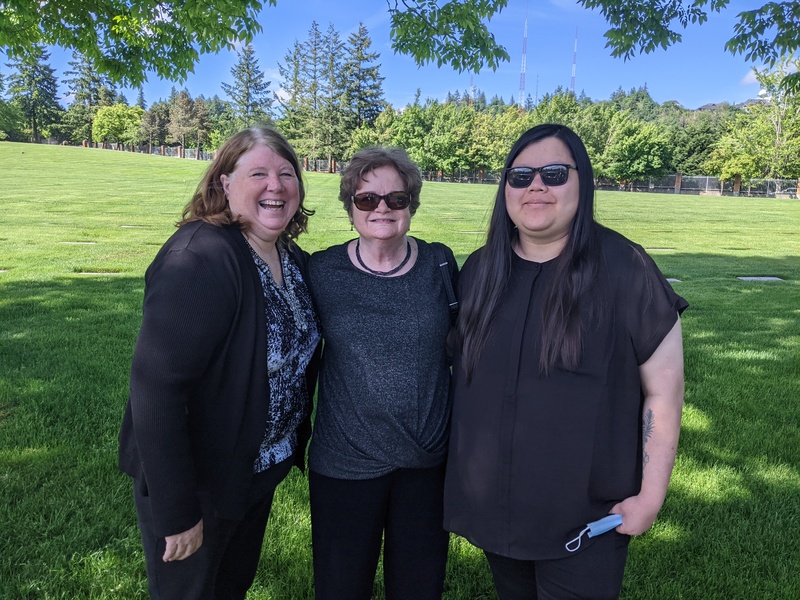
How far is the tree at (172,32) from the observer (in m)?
5.35

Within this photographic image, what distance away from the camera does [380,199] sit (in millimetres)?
2303

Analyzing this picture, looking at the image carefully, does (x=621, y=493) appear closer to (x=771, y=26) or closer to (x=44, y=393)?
(x=44, y=393)

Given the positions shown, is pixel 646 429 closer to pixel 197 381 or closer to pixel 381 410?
pixel 381 410

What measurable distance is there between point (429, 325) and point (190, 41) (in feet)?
18.0

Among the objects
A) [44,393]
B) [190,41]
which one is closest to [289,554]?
[44,393]

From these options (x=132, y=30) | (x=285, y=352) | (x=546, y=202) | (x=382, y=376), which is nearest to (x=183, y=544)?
(x=285, y=352)

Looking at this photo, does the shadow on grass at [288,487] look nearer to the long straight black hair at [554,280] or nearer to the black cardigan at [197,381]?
the black cardigan at [197,381]

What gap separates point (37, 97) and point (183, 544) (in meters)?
101

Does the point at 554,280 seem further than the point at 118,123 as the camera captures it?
No

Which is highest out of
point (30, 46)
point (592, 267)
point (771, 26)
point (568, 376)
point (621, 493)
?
point (771, 26)

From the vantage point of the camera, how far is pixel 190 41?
246 inches

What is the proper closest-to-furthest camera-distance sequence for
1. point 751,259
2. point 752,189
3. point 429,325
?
point 429,325 → point 751,259 → point 752,189

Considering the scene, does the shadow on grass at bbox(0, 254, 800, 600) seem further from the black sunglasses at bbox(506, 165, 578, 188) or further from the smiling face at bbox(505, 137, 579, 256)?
the black sunglasses at bbox(506, 165, 578, 188)

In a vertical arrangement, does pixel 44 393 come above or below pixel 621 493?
below
